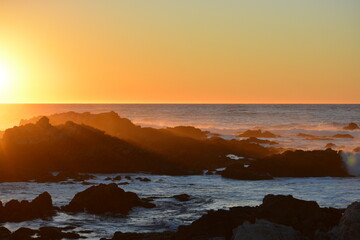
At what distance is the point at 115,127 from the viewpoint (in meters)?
71.9

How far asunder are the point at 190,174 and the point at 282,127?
9407 centimetres

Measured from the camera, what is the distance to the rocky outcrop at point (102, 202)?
33.5 meters

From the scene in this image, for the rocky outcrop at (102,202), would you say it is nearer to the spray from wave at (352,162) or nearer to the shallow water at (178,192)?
the shallow water at (178,192)

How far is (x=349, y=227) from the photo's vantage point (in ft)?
62.9

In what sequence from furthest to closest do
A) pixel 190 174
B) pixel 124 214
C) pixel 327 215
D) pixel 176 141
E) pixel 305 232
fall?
pixel 176 141, pixel 190 174, pixel 124 214, pixel 327 215, pixel 305 232

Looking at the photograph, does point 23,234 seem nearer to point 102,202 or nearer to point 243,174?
point 102,202

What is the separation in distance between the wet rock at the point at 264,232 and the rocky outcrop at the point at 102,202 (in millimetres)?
15356

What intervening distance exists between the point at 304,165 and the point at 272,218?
29212 mm

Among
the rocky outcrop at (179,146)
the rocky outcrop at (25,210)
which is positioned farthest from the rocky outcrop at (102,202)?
the rocky outcrop at (179,146)

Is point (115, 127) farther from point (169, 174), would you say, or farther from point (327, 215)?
point (327, 215)

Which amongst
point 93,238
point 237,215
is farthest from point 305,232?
point 93,238

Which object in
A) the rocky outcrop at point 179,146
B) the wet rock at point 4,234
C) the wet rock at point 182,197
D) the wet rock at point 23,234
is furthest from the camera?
the rocky outcrop at point 179,146

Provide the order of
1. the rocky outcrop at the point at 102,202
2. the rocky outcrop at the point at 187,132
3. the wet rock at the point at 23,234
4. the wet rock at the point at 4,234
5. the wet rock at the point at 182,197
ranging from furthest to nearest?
the rocky outcrop at the point at 187,132, the wet rock at the point at 182,197, the rocky outcrop at the point at 102,202, the wet rock at the point at 23,234, the wet rock at the point at 4,234

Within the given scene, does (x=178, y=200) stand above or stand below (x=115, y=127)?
below
